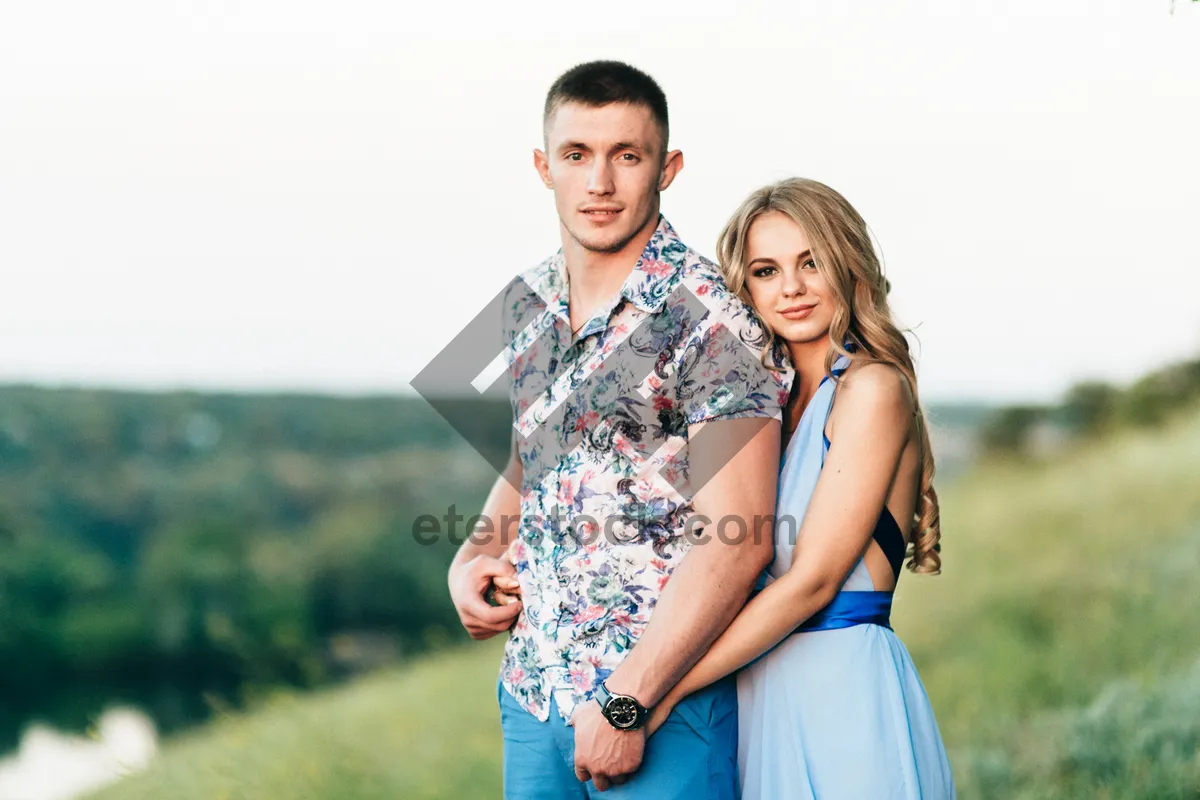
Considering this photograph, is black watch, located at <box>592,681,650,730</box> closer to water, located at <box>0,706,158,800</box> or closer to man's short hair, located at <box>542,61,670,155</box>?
man's short hair, located at <box>542,61,670,155</box>

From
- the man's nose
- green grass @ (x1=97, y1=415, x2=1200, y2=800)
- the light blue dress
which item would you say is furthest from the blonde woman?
green grass @ (x1=97, y1=415, x2=1200, y2=800)

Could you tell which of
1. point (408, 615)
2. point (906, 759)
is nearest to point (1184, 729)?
point (906, 759)

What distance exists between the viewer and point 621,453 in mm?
2506

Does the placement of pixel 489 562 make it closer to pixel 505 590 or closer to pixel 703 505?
pixel 505 590

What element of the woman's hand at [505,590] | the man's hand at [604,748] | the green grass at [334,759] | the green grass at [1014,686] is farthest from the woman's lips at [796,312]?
the green grass at [334,759]

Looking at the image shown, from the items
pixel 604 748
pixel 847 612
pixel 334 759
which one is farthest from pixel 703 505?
pixel 334 759

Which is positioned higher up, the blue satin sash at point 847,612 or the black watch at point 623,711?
the blue satin sash at point 847,612

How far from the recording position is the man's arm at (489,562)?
2689mm

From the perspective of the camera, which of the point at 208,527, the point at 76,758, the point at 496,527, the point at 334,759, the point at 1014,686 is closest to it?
the point at 496,527

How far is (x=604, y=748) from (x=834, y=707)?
479 mm

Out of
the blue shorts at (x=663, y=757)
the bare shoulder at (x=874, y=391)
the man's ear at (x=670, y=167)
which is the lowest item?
the blue shorts at (x=663, y=757)

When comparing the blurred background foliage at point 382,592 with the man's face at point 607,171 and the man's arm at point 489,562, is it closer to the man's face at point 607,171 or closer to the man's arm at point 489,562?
the man's arm at point 489,562

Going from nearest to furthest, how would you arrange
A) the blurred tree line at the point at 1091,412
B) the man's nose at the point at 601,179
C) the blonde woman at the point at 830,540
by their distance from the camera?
the blonde woman at the point at 830,540, the man's nose at the point at 601,179, the blurred tree line at the point at 1091,412

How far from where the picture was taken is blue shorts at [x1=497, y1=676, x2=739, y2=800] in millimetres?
2422
